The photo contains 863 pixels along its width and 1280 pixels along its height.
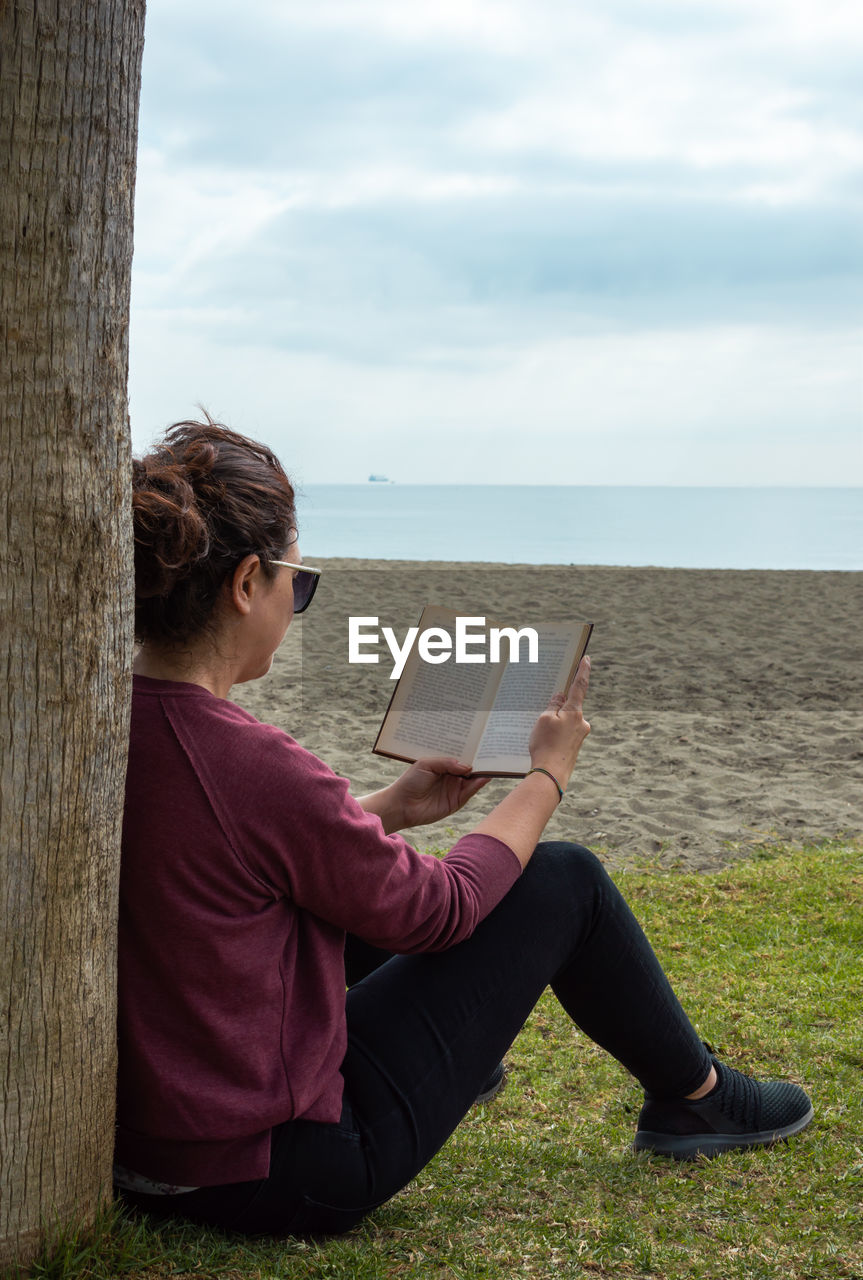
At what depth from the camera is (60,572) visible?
169cm

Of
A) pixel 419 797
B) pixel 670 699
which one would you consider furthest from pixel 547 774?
pixel 670 699

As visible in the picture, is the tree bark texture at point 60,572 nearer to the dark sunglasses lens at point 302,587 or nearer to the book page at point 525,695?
the dark sunglasses lens at point 302,587

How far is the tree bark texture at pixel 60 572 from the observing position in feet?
5.31

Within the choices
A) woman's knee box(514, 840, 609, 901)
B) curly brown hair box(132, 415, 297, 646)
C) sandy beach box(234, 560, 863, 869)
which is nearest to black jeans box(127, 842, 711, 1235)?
woman's knee box(514, 840, 609, 901)

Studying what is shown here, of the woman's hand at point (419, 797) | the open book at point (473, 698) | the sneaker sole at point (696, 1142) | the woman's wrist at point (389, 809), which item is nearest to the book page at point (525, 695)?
the open book at point (473, 698)

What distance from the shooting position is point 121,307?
1.74 metres

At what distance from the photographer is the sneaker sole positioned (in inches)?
101

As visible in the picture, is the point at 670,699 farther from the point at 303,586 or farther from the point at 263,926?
the point at 263,926

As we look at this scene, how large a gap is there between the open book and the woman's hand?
0.06 m

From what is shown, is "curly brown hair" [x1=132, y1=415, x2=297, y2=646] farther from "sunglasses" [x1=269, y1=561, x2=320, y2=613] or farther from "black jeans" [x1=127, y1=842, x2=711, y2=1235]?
"black jeans" [x1=127, y1=842, x2=711, y2=1235]

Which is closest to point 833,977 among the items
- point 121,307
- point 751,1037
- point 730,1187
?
point 751,1037

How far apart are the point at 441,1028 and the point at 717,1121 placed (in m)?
0.86

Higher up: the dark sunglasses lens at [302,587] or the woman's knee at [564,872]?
the dark sunglasses lens at [302,587]

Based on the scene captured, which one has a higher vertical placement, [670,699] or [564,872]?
[564,872]
